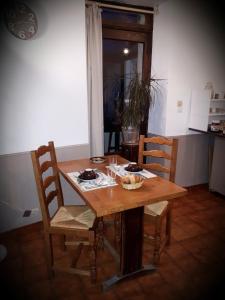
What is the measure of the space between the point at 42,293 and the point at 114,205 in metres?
0.93

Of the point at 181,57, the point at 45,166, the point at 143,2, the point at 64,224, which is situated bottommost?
the point at 64,224

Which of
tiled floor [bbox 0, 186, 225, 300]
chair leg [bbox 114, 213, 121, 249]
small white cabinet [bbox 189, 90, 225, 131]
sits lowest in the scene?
tiled floor [bbox 0, 186, 225, 300]

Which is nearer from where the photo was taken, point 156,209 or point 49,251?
point 49,251

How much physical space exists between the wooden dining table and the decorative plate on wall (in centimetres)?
132

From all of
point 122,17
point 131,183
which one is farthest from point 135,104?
point 131,183

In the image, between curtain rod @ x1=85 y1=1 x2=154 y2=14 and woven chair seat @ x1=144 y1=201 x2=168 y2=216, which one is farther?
curtain rod @ x1=85 y1=1 x2=154 y2=14

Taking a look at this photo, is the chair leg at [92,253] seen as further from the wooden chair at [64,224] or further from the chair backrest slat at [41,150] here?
the chair backrest slat at [41,150]

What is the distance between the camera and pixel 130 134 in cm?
308

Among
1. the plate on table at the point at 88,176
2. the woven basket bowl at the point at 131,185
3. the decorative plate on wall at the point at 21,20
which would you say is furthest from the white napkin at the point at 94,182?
the decorative plate on wall at the point at 21,20

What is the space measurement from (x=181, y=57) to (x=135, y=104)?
88 centimetres

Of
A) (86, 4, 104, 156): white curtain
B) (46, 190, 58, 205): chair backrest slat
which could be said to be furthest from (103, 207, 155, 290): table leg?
(86, 4, 104, 156): white curtain

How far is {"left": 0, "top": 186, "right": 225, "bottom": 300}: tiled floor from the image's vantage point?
161 centimetres

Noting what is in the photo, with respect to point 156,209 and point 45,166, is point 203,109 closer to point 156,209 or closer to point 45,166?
point 156,209

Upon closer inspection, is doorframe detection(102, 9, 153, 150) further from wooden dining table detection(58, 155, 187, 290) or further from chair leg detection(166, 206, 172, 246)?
wooden dining table detection(58, 155, 187, 290)
